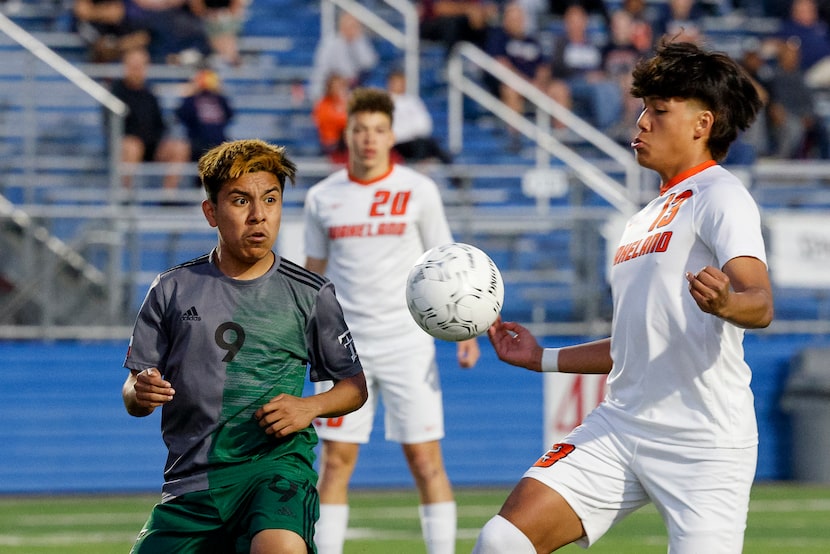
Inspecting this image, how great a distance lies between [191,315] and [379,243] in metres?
3.10

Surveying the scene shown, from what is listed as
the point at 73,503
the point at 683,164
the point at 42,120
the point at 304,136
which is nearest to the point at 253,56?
the point at 304,136

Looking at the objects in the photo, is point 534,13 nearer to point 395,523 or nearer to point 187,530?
point 395,523

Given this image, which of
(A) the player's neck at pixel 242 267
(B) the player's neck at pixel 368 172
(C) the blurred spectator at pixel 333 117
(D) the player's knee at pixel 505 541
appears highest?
(C) the blurred spectator at pixel 333 117

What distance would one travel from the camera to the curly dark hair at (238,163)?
508cm

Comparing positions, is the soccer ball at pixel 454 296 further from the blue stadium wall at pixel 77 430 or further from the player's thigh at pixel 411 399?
the blue stadium wall at pixel 77 430

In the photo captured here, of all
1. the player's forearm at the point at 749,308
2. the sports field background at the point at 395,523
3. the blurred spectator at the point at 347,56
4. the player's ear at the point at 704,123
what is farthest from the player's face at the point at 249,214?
the blurred spectator at the point at 347,56

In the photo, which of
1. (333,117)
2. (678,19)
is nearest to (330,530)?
(333,117)

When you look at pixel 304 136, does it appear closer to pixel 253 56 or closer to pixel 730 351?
pixel 253 56

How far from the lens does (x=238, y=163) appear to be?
5074 mm

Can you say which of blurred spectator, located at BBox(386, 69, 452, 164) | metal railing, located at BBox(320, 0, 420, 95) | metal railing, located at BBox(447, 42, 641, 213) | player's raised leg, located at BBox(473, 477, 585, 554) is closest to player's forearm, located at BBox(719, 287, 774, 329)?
player's raised leg, located at BBox(473, 477, 585, 554)

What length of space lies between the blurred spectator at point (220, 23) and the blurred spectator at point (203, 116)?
193 cm

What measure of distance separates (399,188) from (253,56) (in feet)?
36.2

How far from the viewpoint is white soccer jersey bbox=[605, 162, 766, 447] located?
486 centimetres

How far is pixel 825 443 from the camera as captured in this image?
13820 mm
